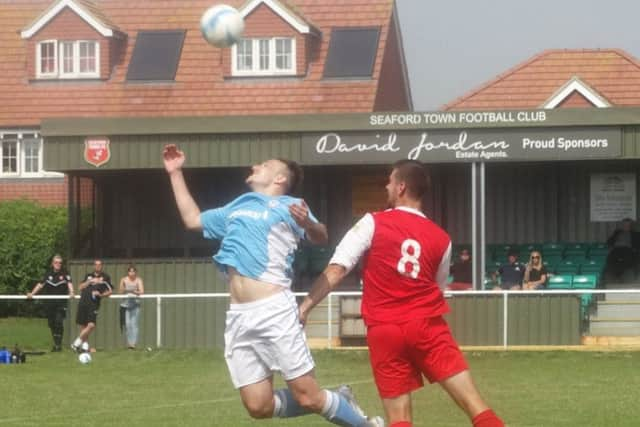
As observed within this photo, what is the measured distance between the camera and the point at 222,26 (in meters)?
18.5

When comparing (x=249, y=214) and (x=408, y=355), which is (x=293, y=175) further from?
(x=408, y=355)

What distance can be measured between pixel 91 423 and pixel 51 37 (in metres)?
31.8

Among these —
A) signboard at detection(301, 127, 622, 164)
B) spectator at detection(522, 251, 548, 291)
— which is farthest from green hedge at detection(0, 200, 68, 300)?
spectator at detection(522, 251, 548, 291)

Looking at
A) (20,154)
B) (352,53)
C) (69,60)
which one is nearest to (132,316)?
(20,154)

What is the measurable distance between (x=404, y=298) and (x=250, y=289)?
3.57 feet

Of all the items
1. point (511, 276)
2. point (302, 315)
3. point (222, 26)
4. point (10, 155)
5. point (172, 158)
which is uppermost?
point (222, 26)

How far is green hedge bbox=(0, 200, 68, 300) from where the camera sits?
38.6 m

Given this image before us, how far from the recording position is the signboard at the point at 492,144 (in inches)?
1085

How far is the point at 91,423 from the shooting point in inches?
546

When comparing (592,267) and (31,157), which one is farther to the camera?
(31,157)

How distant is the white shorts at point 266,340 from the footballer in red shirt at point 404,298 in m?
0.41

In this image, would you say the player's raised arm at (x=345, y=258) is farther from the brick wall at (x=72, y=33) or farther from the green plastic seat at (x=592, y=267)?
the brick wall at (x=72, y=33)

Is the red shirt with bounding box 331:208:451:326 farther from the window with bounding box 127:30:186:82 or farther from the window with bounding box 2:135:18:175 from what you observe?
the window with bounding box 2:135:18:175

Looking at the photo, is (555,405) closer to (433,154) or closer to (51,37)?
(433,154)
